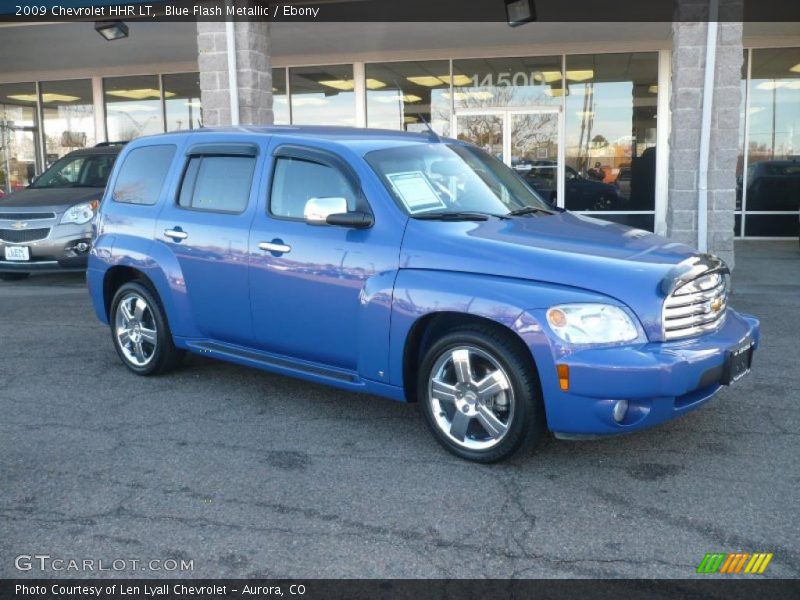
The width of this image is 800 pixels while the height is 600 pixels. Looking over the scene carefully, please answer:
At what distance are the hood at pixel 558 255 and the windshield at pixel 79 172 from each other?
8.47 m

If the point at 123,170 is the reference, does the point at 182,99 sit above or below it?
above

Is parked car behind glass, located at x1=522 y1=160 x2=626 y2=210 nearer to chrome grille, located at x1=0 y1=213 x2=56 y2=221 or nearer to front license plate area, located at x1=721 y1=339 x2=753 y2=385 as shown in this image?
chrome grille, located at x1=0 y1=213 x2=56 y2=221

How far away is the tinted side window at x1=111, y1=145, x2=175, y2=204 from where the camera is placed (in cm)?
615

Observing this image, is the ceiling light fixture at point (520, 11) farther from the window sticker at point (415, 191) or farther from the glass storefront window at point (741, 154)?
the window sticker at point (415, 191)

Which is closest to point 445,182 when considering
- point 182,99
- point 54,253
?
point 54,253

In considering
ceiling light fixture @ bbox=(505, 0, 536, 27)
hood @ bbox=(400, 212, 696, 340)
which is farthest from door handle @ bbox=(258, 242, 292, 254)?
ceiling light fixture @ bbox=(505, 0, 536, 27)

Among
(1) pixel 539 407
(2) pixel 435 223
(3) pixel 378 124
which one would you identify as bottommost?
(1) pixel 539 407

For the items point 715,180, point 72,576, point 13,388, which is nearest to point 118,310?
point 13,388

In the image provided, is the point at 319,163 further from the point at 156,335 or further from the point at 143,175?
the point at 156,335

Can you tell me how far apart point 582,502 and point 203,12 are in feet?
28.5

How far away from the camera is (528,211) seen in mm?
5297

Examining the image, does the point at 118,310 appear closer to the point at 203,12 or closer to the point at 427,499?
the point at 427,499

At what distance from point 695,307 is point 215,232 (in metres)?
3.05

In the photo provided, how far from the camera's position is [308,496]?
409 centimetres
